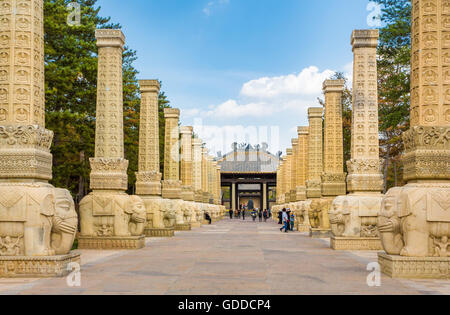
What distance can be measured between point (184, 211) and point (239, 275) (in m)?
20.0

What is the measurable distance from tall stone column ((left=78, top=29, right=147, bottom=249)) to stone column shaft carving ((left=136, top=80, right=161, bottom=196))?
4956 mm

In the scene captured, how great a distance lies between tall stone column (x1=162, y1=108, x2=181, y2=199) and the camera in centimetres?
2938

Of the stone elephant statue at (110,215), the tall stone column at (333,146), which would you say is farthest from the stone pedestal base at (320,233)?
the stone elephant statue at (110,215)

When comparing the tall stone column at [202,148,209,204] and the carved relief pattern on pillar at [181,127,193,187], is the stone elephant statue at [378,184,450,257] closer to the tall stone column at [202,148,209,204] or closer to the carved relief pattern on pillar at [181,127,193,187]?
the carved relief pattern on pillar at [181,127,193,187]

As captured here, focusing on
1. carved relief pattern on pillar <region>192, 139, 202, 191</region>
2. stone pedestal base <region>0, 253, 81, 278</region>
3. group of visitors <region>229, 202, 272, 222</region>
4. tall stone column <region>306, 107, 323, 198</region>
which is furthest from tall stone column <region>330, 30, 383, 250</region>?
group of visitors <region>229, 202, 272, 222</region>

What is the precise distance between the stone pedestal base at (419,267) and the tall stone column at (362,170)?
21.5 ft

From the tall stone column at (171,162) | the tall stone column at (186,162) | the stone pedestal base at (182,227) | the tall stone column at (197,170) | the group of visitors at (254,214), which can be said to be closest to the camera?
the stone pedestal base at (182,227)

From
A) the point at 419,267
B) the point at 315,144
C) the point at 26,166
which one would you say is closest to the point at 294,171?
the point at 315,144

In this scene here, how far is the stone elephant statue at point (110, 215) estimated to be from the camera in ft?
53.7

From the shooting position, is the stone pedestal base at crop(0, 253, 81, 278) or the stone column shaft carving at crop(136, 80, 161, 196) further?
the stone column shaft carving at crop(136, 80, 161, 196)

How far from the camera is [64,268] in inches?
389

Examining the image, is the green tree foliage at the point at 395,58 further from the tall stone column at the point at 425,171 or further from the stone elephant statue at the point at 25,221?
the stone elephant statue at the point at 25,221

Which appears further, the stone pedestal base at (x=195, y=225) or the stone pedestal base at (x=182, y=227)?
the stone pedestal base at (x=195, y=225)

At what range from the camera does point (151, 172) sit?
73.9ft
